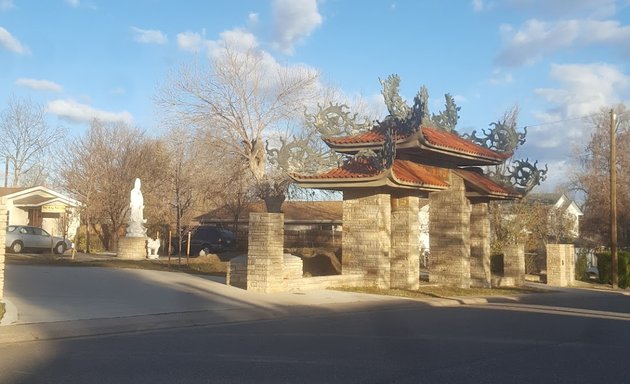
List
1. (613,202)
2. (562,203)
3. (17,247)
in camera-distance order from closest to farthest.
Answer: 1. (613,202)
2. (17,247)
3. (562,203)

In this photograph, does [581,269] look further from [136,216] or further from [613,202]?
[136,216]

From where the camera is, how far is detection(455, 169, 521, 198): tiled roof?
24.9 metres

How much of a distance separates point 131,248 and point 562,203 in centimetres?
3382

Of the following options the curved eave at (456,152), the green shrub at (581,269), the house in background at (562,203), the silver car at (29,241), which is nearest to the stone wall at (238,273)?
the curved eave at (456,152)

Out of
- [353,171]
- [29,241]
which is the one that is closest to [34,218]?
[29,241]

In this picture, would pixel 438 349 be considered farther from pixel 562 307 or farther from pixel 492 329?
pixel 562 307

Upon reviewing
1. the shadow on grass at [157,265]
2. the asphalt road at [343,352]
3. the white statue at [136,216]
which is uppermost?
the white statue at [136,216]

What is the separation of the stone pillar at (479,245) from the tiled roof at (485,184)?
0.89 metres

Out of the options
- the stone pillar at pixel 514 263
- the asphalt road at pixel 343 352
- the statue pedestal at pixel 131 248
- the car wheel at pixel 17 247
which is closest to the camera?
the asphalt road at pixel 343 352

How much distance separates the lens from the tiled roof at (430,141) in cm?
2340

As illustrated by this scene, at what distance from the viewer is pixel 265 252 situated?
19594 millimetres

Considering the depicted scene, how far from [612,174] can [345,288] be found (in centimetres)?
1539

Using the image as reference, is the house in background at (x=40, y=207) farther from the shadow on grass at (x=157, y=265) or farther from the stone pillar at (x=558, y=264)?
the stone pillar at (x=558, y=264)

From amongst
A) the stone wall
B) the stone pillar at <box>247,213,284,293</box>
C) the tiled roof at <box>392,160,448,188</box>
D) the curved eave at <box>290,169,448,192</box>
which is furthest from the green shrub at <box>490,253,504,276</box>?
the stone pillar at <box>247,213,284,293</box>
